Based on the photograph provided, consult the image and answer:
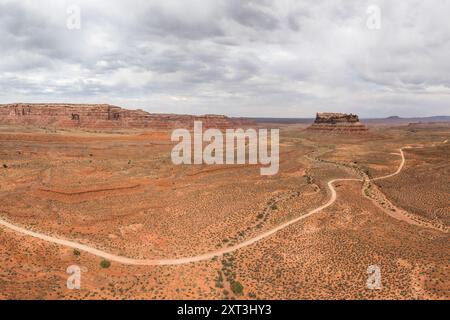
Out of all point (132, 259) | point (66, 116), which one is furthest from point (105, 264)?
point (66, 116)

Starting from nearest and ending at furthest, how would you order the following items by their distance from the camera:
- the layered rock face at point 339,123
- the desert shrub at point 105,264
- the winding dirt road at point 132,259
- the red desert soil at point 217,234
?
the red desert soil at point 217,234, the desert shrub at point 105,264, the winding dirt road at point 132,259, the layered rock face at point 339,123

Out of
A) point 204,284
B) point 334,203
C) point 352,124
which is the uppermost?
point 352,124

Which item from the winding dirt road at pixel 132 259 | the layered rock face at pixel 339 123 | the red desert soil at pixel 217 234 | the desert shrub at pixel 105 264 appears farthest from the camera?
the layered rock face at pixel 339 123

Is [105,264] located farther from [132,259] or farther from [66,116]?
[66,116]

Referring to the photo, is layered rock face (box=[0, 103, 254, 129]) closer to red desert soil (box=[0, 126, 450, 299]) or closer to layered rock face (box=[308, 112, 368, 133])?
layered rock face (box=[308, 112, 368, 133])

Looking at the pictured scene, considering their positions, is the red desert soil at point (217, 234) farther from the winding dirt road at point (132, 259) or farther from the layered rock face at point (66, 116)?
the layered rock face at point (66, 116)

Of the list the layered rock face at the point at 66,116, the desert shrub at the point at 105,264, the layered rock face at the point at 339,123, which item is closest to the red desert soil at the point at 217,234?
the desert shrub at the point at 105,264

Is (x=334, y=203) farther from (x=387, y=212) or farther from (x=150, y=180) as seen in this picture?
(x=150, y=180)

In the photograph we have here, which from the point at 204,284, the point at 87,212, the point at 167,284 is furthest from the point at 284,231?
the point at 87,212
